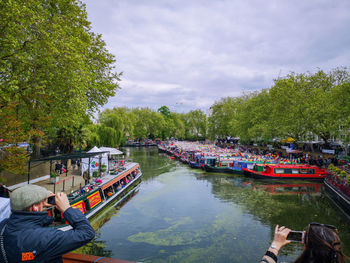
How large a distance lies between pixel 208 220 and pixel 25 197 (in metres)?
16.0

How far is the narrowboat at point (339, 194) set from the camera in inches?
757

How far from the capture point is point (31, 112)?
54.2 feet

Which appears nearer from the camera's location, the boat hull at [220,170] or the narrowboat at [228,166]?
the narrowboat at [228,166]

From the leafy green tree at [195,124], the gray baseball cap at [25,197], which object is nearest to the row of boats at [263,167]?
the gray baseball cap at [25,197]

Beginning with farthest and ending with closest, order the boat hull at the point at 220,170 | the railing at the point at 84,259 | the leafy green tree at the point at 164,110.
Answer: the leafy green tree at the point at 164,110 → the boat hull at the point at 220,170 → the railing at the point at 84,259

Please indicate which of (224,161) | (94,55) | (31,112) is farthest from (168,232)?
(224,161)

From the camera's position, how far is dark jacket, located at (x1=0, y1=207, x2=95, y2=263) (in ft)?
7.50

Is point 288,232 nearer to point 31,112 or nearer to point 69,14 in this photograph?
point 31,112

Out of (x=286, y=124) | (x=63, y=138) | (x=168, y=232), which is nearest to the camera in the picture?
(x=168, y=232)

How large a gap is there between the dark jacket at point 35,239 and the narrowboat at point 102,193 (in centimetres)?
810

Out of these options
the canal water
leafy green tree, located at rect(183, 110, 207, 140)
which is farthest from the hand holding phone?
leafy green tree, located at rect(183, 110, 207, 140)

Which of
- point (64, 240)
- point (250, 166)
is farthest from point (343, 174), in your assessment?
point (64, 240)

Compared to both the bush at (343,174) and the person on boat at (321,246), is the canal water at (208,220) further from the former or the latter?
the person on boat at (321,246)

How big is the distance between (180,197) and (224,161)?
16.3 meters
